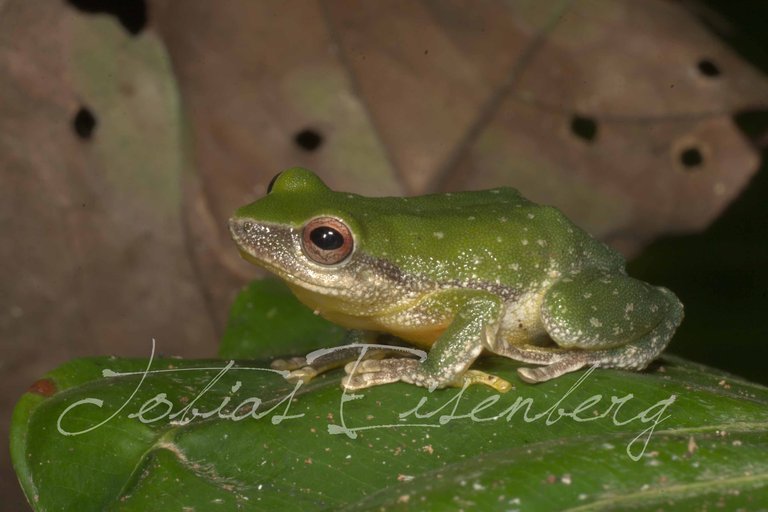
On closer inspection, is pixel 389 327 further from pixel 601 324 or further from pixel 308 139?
pixel 308 139

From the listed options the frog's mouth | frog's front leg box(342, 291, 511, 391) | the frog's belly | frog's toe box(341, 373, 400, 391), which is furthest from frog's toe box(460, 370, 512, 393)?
the frog's mouth

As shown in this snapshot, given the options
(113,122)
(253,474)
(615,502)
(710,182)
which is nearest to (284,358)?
(253,474)

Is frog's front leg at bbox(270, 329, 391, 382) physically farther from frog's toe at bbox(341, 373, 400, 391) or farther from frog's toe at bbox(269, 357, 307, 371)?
frog's toe at bbox(341, 373, 400, 391)

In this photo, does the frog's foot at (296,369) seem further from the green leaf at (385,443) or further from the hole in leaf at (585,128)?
the hole in leaf at (585,128)

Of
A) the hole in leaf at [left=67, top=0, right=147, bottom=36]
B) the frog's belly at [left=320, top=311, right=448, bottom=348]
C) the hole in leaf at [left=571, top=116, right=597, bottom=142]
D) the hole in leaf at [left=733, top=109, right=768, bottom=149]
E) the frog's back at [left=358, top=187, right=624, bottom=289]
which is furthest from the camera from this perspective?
Result: the hole in leaf at [left=571, top=116, right=597, bottom=142]

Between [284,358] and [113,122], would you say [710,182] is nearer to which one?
[284,358]

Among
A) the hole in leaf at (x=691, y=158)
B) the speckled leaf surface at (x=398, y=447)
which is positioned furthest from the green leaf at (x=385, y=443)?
the hole in leaf at (x=691, y=158)
